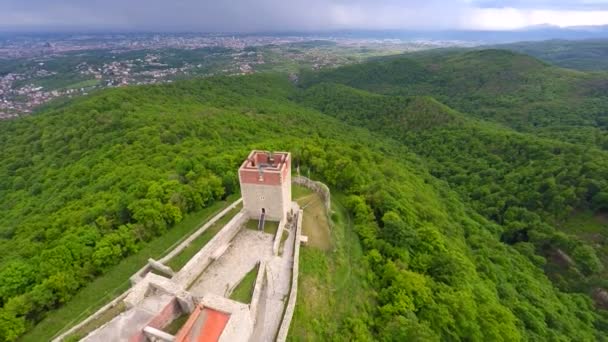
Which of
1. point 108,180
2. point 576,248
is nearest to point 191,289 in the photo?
point 108,180

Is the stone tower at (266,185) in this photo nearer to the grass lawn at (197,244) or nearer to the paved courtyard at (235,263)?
the paved courtyard at (235,263)

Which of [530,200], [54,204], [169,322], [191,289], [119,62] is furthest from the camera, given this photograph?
[119,62]

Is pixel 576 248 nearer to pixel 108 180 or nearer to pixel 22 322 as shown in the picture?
pixel 22 322

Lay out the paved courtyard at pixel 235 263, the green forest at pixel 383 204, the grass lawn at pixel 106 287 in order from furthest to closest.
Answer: the green forest at pixel 383 204
the paved courtyard at pixel 235 263
the grass lawn at pixel 106 287

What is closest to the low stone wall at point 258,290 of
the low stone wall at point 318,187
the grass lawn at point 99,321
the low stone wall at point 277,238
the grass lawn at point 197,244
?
the low stone wall at point 277,238

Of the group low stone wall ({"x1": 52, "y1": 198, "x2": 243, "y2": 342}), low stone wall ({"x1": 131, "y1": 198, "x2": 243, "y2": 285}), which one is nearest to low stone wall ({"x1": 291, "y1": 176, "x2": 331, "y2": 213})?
low stone wall ({"x1": 52, "y1": 198, "x2": 243, "y2": 342})
